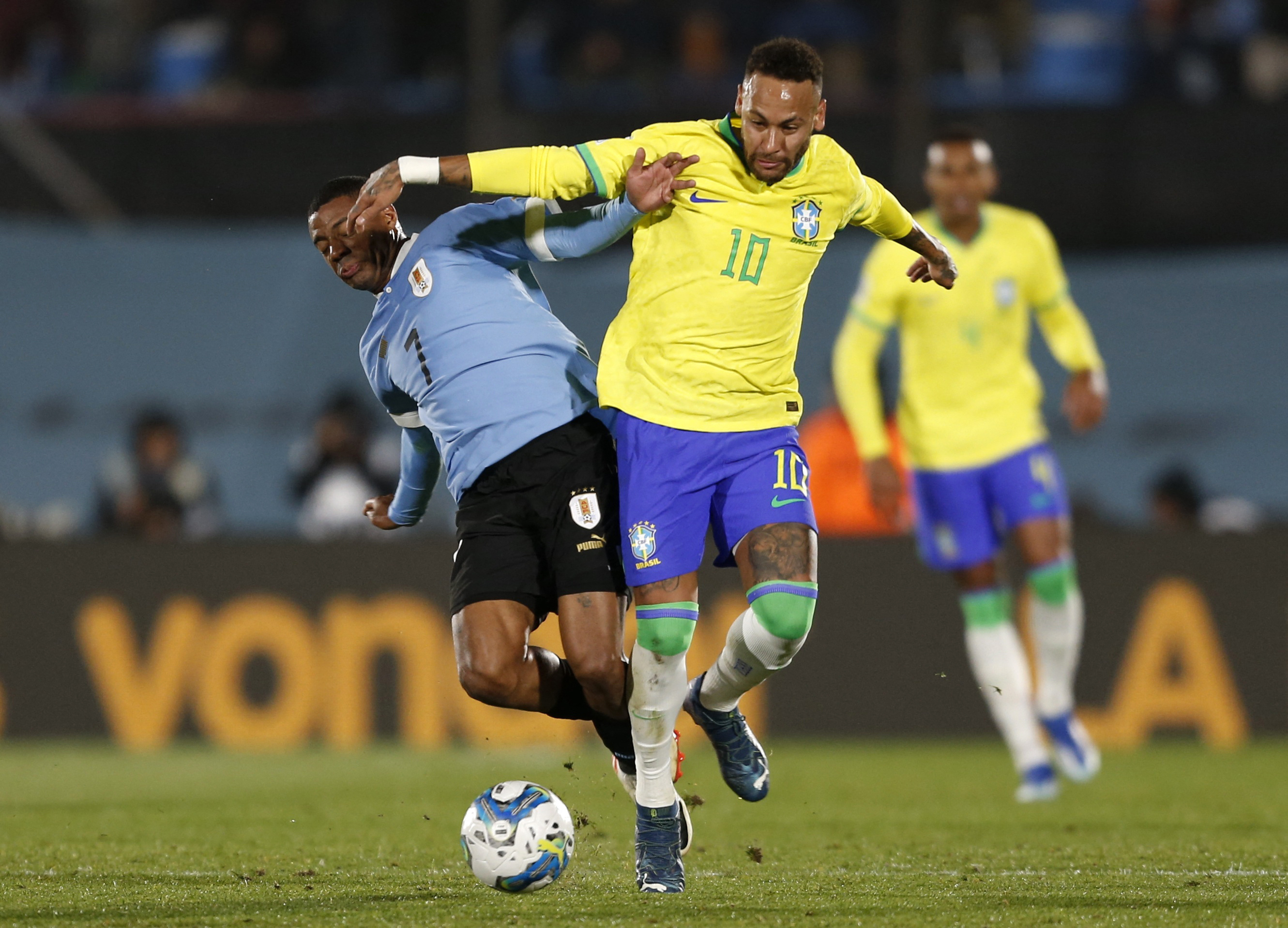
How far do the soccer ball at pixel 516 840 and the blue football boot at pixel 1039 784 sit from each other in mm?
3256

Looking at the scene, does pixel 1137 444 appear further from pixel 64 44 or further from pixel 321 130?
pixel 64 44

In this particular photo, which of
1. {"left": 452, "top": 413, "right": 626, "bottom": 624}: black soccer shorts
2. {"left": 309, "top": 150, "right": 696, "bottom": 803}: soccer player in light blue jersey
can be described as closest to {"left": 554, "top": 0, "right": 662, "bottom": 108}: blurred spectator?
{"left": 309, "top": 150, "right": 696, "bottom": 803}: soccer player in light blue jersey

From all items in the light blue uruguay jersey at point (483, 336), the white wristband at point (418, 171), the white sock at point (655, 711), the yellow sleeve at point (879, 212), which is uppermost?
the white wristband at point (418, 171)

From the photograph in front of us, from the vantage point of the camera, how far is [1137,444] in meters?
12.5

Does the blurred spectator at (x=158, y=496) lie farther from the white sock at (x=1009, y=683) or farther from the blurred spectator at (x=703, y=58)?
the white sock at (x=1009, y=683)

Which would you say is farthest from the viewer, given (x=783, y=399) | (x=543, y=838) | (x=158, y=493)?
(x=158, y=493)

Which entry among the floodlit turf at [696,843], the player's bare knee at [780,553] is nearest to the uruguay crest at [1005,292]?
the floodlit turf at [696,843]

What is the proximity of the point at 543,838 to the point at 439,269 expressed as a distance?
177cm

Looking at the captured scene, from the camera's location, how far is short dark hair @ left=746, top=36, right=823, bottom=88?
529 cm

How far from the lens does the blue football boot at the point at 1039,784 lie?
8008 mm

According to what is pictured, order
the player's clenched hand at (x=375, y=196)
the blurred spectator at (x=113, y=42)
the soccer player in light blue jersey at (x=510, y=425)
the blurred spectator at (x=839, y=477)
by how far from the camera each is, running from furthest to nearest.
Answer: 1. the blurred spectator at (x=113, y=42)
2. the blurred spectator at (x=839, y=477)
3. the soccer player in light blue jersey at (x=510, y=425)
4. the player's clenched hand at (x=375, y=196)

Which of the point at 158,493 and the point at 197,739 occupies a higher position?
the point at 158,493

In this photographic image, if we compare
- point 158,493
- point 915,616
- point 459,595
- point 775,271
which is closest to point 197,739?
point 158,493

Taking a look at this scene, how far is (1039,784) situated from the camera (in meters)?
8.06
